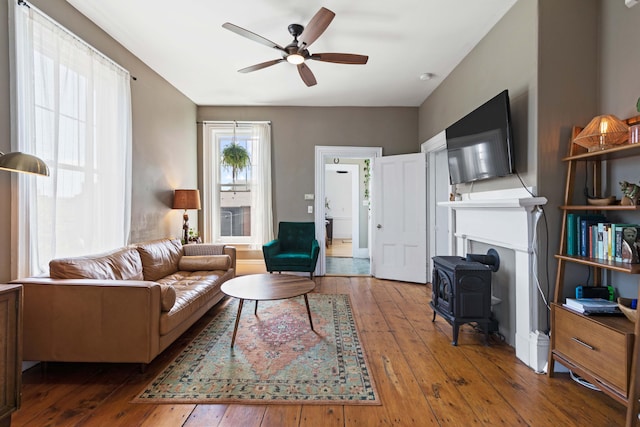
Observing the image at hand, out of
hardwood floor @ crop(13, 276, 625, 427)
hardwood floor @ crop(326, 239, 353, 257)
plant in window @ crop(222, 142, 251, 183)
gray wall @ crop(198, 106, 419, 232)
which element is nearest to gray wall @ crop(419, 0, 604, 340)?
hardwood floor @ crop(13, 276, 625, 427)

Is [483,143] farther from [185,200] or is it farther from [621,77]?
[185,200]

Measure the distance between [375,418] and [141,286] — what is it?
1.71 m

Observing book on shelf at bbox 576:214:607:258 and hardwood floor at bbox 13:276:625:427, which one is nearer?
hardwood floor at bbox 13:276:625:427

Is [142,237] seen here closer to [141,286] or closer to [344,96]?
[141,286]

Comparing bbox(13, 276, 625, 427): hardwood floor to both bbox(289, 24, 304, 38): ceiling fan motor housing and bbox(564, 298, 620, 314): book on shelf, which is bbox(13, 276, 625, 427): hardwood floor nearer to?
A: bbox(564, 298, 620, 314): book on shelf

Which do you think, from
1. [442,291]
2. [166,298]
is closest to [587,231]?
[442,291]

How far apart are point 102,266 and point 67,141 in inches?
41.9

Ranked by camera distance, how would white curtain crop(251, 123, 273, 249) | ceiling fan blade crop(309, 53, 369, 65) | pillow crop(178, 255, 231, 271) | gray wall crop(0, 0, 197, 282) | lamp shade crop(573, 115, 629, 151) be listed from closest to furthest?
lamp shade crop(573, 115, 629, 151) → gray wall crop(0, 0, 197, 282) → ceiling fan blade crop(309, 53, 369, 65) → pillow crop(178, 255, 231, 271) → white curtain crop(251, 123, 273, 249)

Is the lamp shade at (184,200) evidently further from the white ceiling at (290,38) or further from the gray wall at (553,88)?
the gray wall at (553,88)

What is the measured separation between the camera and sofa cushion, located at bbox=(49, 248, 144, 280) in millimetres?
2076

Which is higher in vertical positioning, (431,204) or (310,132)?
(310,132)

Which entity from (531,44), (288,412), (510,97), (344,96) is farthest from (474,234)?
(344,96)

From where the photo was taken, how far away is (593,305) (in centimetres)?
181

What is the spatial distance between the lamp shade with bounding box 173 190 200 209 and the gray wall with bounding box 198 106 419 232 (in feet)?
4.48
